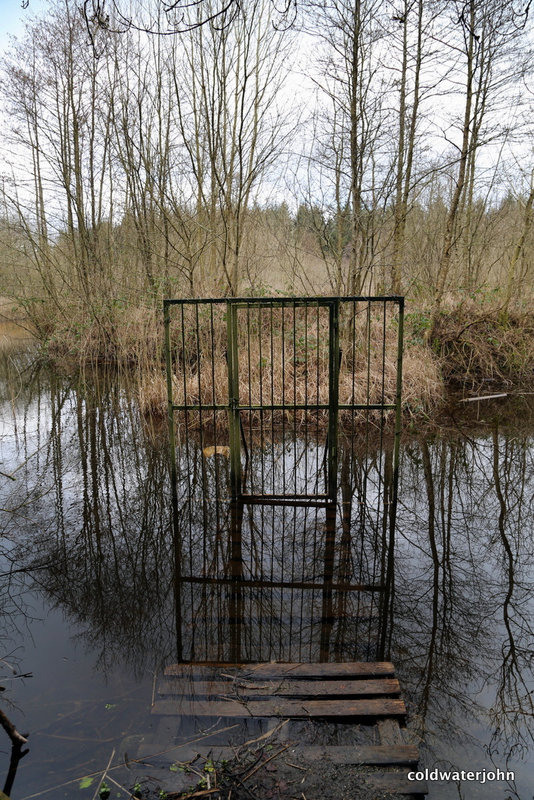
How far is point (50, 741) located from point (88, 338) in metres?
14.2

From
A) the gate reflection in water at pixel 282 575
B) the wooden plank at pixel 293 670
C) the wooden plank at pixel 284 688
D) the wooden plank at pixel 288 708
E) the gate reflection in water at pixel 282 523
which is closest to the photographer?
the wooden plank at pixel 288 708

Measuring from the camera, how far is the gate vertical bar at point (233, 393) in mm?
5234

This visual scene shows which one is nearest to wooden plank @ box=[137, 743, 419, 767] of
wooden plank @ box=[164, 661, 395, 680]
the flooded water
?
the flooded water

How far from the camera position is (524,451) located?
7402 mm

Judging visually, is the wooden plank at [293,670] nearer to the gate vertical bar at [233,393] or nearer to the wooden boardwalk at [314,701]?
the wooden boardwalk at [314,701]

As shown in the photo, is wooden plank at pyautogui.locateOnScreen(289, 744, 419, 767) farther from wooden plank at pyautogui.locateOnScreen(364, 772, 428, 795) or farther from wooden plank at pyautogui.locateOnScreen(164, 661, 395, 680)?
wooden plank at pyautogui.locateOnScreen(164, 661, 395, 680)

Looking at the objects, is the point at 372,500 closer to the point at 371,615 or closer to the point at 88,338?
the point at 371,615

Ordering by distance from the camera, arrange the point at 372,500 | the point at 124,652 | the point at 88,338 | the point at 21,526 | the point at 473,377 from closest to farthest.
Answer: the point at 124,652 < the point at 21,526 < the point at 372,500 < the point at 473,377 < the point at 88,338

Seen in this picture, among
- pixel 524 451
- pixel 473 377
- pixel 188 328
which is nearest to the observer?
pixel 524 451

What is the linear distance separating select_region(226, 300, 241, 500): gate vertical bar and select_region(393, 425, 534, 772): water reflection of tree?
1792 mm

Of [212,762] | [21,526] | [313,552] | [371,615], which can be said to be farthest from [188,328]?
[212,762]

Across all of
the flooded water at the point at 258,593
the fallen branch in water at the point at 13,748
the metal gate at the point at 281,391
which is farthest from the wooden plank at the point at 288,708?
the metal gate at the point at 281,391

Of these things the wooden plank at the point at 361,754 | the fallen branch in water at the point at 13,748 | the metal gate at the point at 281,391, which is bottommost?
the fallen branch in water at the point at 13,748

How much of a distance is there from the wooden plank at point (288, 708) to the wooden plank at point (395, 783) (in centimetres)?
37
